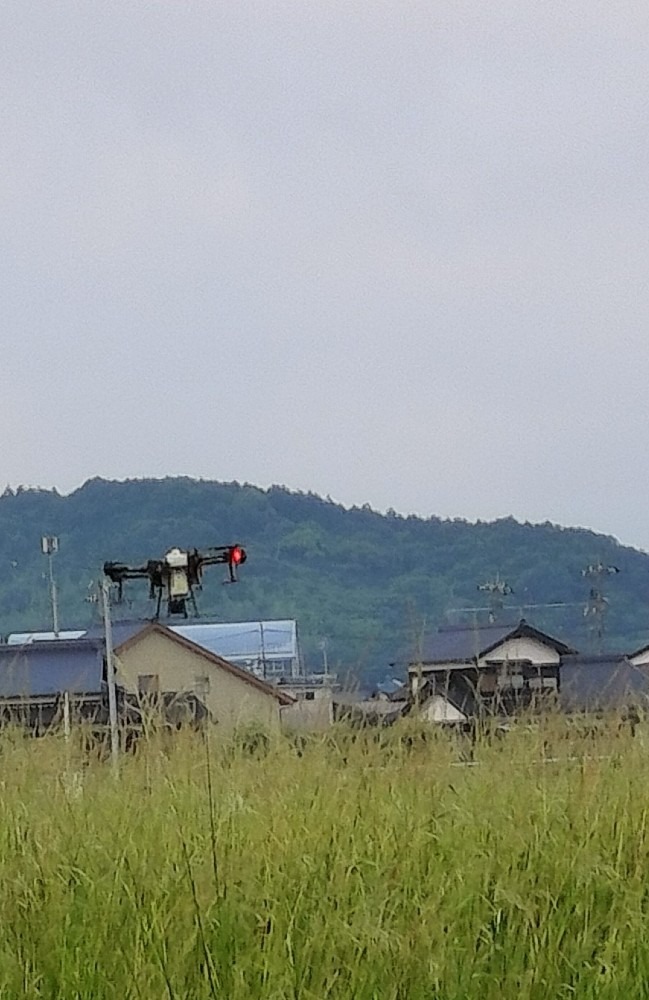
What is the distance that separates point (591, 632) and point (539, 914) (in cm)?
700

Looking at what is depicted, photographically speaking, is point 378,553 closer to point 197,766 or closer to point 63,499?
point 63,499

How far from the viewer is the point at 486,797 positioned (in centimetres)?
318

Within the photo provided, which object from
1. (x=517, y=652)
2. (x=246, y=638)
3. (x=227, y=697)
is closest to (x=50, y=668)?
(x=517, y=652)

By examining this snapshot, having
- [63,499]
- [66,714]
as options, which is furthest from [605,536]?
[66,714]

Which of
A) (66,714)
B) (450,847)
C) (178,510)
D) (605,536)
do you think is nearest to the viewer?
(450,847)

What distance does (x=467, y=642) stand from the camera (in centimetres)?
527

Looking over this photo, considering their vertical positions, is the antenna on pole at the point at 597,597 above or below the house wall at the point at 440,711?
above

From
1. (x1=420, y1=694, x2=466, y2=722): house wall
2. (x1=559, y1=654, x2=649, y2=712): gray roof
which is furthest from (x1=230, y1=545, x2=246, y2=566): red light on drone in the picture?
(x1=420, y1=694, x2=466, y2=722): house wall

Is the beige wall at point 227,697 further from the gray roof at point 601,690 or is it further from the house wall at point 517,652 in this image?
the gray roof at point 601,690

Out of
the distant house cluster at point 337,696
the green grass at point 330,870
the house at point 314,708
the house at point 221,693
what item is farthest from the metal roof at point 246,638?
the green grass at point 330,870

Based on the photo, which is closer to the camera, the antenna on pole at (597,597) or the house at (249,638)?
the antenna on pole at (597,597)

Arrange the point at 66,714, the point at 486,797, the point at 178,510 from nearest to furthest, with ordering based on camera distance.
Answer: the point at 486,797 → the point at 66,714 → the point at 178,510

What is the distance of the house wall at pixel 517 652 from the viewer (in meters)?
5.02

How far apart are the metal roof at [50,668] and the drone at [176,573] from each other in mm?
450
